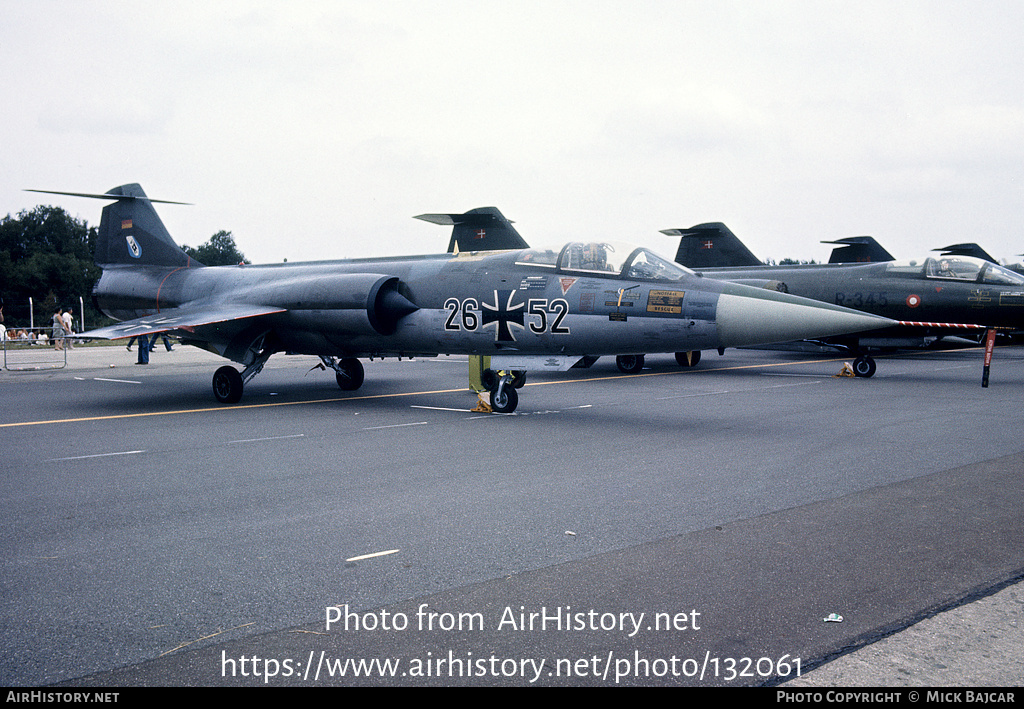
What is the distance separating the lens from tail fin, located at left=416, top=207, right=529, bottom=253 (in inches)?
831

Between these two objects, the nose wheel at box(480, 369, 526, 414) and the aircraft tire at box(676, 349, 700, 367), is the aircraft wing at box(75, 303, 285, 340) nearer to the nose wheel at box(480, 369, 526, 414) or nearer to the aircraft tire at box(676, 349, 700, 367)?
the nose wheel at box(480, 369, 526, 414)

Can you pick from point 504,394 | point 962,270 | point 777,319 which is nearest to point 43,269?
point 504,394

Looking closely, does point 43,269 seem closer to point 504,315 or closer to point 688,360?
point 688,360

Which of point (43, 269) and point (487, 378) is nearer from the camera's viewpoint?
point (487, 378)

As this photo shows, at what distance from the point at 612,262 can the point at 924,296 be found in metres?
12.0

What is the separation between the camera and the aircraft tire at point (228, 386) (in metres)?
12.5

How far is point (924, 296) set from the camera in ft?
61.2

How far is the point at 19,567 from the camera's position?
427 centimetres

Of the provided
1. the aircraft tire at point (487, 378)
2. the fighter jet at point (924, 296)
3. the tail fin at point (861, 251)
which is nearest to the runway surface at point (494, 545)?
the aircraft tire at point (487, 378)

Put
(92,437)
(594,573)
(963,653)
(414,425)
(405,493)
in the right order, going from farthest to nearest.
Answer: (414,425) → (92,437) → (405,493) → (594,573) → (963,653)

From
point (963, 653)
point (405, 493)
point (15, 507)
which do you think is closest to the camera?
point (963, 653)

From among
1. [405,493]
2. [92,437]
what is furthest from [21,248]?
[405,493]

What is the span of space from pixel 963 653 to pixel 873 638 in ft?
1.11

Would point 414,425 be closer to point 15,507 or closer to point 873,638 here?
point 15,507
